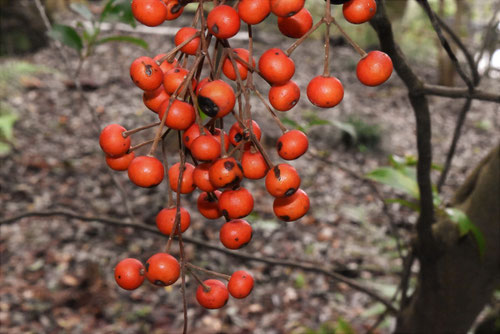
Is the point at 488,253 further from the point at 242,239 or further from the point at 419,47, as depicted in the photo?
the point at 419,47

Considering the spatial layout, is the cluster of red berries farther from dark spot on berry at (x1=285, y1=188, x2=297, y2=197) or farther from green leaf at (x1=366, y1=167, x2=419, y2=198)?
green leaf at (x1=366, y1=167, x2=419, y2=198)

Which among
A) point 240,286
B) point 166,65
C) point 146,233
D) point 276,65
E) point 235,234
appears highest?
point 276,65

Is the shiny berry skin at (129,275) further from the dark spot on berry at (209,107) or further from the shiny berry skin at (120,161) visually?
the dark spot on berry at (209,107)

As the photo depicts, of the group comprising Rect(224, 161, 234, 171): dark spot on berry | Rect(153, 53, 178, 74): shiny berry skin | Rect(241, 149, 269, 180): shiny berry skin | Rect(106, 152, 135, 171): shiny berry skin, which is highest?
Rect(153, 53, 178, 74): shiny berry skin

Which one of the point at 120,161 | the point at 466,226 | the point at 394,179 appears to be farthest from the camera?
the point at 394,179

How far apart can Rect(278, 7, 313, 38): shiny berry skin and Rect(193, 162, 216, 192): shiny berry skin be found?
0.90 feet

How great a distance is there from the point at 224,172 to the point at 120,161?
0.83ft

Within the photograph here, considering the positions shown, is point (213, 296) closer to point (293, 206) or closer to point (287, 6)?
point (293, 206)

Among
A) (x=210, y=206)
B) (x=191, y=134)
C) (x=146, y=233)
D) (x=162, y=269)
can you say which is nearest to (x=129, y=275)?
(x=162, y=269)

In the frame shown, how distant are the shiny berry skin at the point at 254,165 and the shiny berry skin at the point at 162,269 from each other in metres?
0.22

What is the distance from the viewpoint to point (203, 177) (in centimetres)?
79

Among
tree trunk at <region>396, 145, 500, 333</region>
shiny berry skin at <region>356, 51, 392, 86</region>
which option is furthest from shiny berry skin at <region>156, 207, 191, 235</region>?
tree trunk at <region>396, 145, 500, 333</region>

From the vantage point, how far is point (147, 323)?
12.1 feet

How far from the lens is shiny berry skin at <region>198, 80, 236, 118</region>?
27.8 inches
